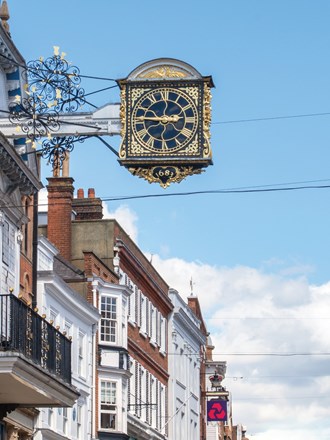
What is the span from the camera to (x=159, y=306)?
64.6 metres

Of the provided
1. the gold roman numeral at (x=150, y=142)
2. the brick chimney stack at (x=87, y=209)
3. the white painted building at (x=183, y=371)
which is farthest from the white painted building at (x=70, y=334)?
the gold roman numeral at (x=150, y=142)

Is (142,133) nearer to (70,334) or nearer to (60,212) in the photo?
(70,334)

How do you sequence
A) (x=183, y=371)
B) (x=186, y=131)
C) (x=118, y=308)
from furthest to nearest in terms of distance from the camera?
(x=183, y=371) → (x=118, y=308) → (x=186, y=131)

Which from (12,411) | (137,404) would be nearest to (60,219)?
(137,404)

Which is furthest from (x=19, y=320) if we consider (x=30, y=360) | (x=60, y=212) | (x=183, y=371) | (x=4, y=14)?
(x=183, y=371)

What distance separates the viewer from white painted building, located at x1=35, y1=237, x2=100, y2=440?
4194 centimetres

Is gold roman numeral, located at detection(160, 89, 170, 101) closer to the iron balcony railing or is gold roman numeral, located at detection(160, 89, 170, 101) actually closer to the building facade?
the building facade

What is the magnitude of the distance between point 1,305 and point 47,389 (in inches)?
112

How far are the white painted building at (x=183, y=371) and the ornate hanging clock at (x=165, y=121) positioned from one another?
44.2 m

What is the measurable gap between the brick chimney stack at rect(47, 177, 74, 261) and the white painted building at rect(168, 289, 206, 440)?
13.4 metres

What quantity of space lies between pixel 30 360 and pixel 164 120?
6.17m

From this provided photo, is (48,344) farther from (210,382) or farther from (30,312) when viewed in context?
(210,382)

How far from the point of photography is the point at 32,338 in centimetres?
2683

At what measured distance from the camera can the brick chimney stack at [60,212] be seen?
54.4 meters
